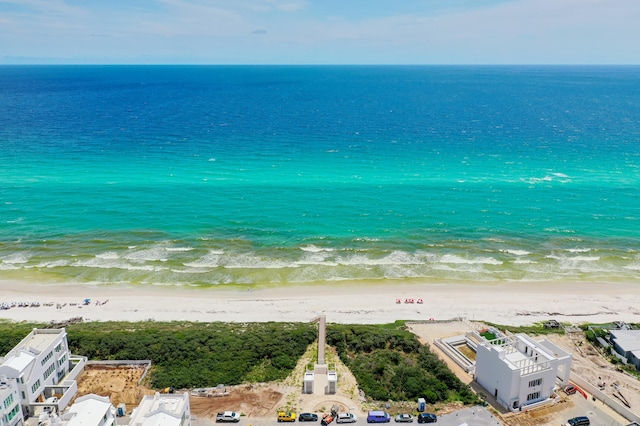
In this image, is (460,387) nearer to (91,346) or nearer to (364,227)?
(91,346)

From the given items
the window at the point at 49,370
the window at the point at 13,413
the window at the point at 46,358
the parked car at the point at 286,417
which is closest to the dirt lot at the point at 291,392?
the parked car at the point at 286,417

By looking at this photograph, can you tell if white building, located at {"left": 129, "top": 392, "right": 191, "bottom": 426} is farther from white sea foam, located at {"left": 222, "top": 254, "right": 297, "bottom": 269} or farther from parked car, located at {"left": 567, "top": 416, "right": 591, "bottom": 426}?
white sea foam, located at {"left": 222, "top": 254, "right": 297, "bottom": 269}

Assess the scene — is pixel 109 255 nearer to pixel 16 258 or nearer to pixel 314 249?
pixel 16 258

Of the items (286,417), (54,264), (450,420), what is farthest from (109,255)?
(450,420)

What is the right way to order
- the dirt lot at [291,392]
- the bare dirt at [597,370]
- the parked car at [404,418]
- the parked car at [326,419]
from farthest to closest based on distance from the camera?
the bare dirt at [597,370]
the dirt lot at [291,392]
the parked car at [404,418]
the parked car at [326,419]

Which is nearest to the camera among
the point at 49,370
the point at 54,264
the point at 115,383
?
the point at 49,370

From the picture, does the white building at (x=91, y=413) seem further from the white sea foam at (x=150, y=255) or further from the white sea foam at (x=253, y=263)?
the white sea foam at (x=150, y=255)

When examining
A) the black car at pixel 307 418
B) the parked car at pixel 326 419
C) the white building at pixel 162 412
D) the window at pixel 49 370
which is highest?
the white building at pixel 162 412
